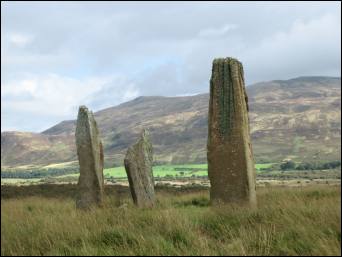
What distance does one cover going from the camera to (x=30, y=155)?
17988 cm

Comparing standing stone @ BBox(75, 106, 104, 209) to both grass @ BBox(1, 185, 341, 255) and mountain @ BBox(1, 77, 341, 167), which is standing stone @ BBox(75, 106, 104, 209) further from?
mountain @ BBox(1, 77, 341, 167)

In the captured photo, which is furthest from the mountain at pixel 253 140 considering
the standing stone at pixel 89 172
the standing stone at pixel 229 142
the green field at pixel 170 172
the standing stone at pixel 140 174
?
the standing stone at pixel 229 142

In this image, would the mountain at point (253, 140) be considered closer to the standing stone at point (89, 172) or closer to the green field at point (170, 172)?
the green field at point (170, 172)

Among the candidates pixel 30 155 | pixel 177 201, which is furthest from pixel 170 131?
pixel 177 201

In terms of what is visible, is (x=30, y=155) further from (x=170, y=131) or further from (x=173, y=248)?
(x=173, y=248)

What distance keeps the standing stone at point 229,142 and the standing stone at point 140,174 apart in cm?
354

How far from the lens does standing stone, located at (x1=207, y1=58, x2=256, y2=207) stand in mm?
12617

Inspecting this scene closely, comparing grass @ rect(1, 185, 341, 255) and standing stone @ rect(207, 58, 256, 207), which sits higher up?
standing stone @ rect(207, 58, 256, 207)

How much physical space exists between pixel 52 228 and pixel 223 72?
6357 millimetres

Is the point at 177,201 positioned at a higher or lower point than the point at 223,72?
lower

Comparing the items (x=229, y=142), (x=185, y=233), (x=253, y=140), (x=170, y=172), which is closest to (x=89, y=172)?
(x=229, y=142)

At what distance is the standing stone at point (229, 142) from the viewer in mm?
12617

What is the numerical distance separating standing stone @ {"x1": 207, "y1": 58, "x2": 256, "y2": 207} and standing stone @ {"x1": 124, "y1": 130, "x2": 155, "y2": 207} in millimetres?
3535

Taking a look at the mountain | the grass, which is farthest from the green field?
the grass
